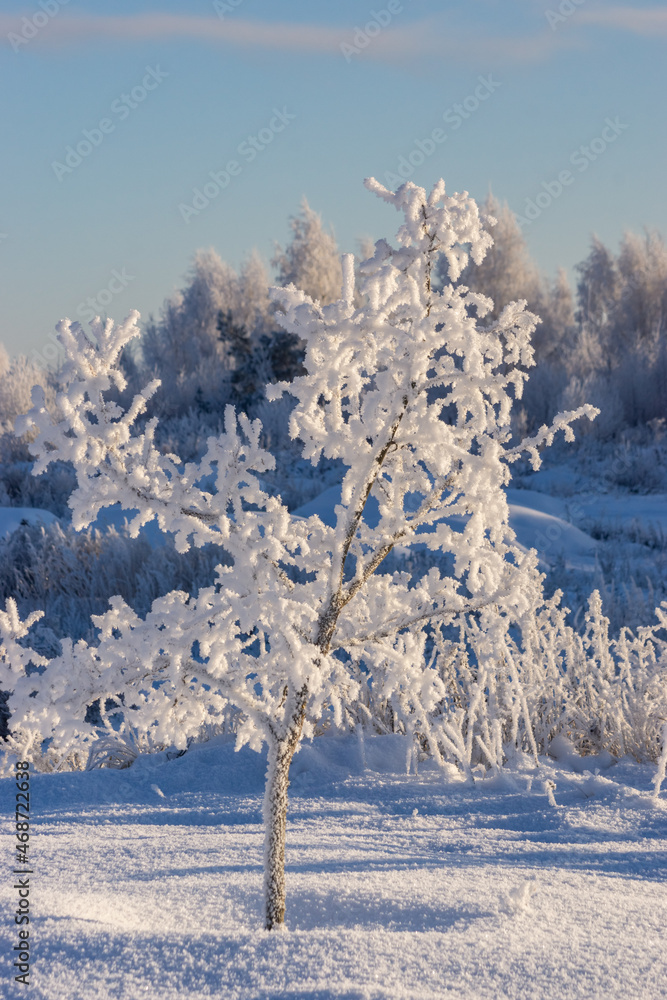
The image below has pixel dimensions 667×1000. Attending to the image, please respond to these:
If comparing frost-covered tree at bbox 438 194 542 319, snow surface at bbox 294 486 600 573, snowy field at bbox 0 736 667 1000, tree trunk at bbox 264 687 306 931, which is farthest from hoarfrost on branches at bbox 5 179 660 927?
frost-covered tree at bbox 438 194 542 319

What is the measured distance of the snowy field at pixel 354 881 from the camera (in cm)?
128

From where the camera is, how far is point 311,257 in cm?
2105

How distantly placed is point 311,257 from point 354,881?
20606 mm

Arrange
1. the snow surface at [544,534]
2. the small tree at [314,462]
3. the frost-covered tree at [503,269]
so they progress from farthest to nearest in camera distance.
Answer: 1. the frost-covered tree at [503,269]
2. the snow surface at [544,534]
3. the small tree at [314,462]

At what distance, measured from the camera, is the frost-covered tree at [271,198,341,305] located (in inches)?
822

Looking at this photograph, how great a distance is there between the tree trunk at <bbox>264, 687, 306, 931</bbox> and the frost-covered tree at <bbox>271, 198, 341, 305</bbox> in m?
20.0

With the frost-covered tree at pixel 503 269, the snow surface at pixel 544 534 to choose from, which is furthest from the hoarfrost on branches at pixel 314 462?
the frost-covered tree at pixel 503 269

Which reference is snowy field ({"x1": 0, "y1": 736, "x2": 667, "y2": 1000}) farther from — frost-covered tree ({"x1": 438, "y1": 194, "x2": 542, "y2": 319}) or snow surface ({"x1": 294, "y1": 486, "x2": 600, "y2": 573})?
frost-covered tree ({"x1": 438, "y1": 194, "x2": 542, "y2": 319})

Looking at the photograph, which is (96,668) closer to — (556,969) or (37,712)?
(37,712)

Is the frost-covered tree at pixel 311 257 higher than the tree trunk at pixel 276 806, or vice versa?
the frost-covered tree at pixel 311 257

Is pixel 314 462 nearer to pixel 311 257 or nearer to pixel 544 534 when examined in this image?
pixel 544 534

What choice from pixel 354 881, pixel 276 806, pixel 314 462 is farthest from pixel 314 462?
pixel 354 881

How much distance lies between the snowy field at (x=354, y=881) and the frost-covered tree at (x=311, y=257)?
18.9 metres

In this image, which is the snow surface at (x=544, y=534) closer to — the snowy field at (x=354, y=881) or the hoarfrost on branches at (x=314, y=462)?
the snowy field at (x=354, y=881)
